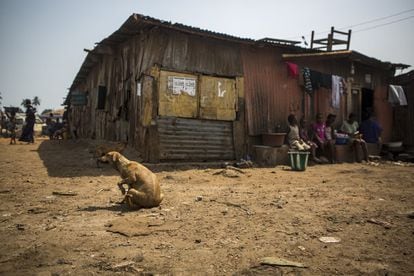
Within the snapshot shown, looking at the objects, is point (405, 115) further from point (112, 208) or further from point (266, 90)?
point (112, 208)

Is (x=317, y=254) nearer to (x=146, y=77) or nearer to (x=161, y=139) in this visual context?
(x=161, y=139)

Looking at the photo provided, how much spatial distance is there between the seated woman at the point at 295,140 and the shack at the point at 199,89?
45 cm

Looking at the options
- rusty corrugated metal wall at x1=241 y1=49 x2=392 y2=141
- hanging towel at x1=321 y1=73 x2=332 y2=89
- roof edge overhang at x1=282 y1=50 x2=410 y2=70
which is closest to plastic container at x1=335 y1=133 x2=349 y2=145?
rusty corrugated metal wall at x1=241 y1=49 x2=392 y2=141

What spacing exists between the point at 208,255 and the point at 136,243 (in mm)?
743

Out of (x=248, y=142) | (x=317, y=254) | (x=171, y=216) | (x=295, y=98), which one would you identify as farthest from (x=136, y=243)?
(x=295, y=98)

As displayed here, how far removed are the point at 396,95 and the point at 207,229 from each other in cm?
1310

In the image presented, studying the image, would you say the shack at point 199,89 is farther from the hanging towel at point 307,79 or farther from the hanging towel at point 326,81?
the hanging towel at point 326,81

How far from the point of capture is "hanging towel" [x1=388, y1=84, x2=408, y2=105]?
1341 cm

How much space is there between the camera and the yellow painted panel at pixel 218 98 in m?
9.02

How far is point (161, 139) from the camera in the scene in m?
8.34

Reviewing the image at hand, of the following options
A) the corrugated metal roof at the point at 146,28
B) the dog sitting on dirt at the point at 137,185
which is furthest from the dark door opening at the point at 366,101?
the dog sitting on dirt at the point at 137,185

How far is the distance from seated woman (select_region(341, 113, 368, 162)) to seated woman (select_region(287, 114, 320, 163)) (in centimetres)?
188

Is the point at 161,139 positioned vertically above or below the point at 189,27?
below

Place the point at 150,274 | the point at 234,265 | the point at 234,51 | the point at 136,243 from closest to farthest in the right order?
1. the point at 150,274
2. the point at 234,265
3. the point at 136,243
4. the point at 234,51
